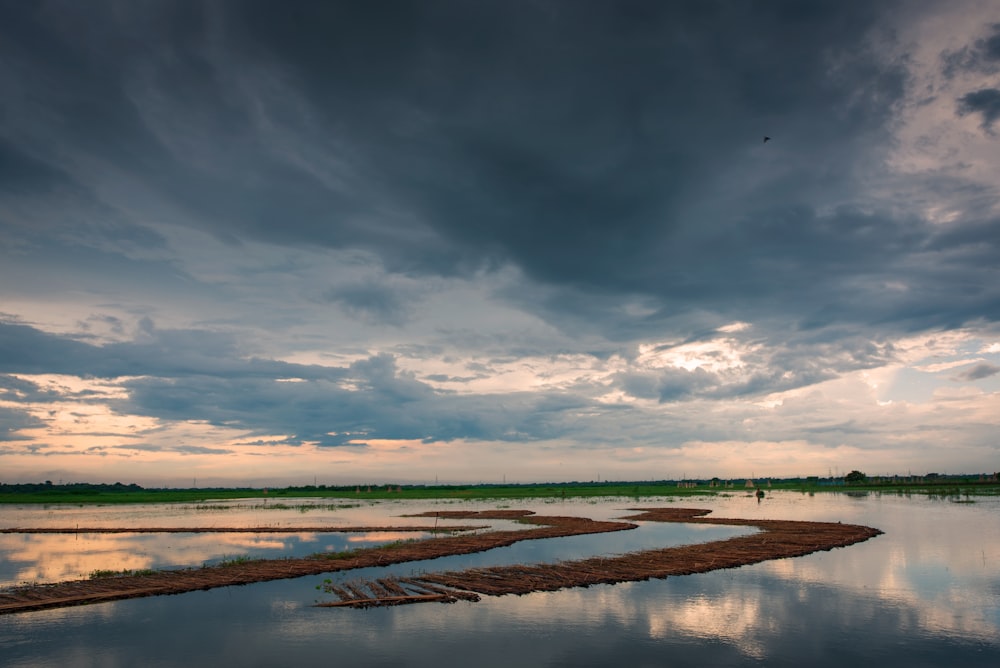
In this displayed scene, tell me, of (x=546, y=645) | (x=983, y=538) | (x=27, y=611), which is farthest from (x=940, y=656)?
(x=983, y=538)

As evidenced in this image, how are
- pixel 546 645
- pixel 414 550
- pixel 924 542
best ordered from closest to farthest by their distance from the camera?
pixel 546 645, pixel 414 550, pixel 924 542

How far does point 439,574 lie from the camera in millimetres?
36625

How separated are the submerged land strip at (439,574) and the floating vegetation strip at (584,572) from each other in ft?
0.16

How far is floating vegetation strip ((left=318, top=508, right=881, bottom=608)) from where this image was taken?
31.6 metres

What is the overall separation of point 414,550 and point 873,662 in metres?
33.0

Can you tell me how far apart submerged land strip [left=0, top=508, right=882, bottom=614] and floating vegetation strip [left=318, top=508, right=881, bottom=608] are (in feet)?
0.16

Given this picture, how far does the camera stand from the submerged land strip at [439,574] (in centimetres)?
3131

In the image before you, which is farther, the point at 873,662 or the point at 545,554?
the point at 545,554

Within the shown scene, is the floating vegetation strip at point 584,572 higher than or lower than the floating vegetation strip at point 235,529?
higher

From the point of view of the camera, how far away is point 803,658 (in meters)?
21.9

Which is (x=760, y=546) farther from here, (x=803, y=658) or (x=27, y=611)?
(x=27, y=611)

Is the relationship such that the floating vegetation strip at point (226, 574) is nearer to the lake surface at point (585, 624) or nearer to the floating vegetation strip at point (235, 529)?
the lake surface at point (585, 624)

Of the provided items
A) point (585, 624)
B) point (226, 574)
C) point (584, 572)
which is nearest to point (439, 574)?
point (584, 572)

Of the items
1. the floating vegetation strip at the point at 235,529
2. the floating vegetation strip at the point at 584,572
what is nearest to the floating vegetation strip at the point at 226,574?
the floating vegetation strip at the point at 584,572
